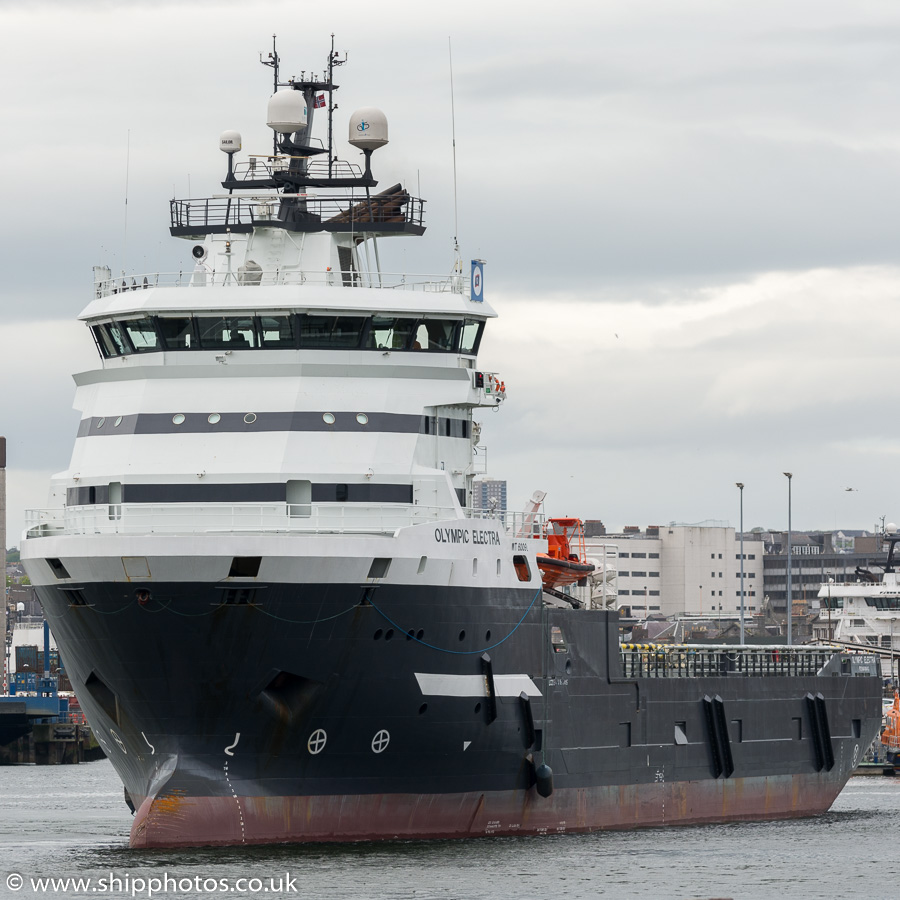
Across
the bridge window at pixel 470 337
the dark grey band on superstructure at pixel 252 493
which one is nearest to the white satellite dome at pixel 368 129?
the bridge window at pixel 470 337

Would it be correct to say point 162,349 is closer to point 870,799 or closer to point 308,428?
point 308,428

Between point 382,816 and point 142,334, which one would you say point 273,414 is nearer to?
point 142,334

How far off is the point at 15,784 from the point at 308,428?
3966cm

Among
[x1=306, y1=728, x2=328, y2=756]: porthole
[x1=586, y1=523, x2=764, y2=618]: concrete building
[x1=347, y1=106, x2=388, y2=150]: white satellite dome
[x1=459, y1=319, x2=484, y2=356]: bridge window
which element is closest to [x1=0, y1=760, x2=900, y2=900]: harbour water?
[x1=306, y1=728, x2=328, y2=756]: porthole

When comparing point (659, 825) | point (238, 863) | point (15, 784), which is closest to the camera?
point (238, 863)

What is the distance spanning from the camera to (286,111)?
38.4 m

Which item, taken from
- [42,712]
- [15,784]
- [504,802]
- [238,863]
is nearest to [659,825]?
[504,802]

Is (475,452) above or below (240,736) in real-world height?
above

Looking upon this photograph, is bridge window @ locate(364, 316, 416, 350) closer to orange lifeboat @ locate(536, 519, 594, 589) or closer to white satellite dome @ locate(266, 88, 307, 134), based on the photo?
white satellite dome @ locate(266, 88, 307, 134)

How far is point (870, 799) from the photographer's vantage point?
56.9 meters

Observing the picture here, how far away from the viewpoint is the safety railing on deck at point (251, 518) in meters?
33.7

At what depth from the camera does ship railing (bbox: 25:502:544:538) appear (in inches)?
1325

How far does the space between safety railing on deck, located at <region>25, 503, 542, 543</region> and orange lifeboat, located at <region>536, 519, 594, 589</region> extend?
4252 millimetres

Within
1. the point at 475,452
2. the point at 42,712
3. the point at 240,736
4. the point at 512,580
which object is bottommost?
the point at 42,712
